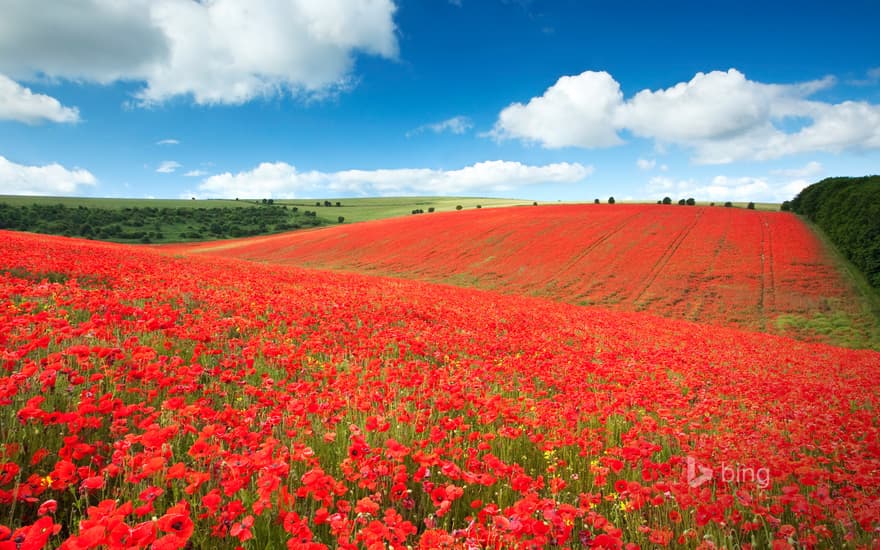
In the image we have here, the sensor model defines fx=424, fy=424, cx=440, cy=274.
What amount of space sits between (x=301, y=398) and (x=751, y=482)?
4.76 meters

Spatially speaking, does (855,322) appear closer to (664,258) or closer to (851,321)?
(851,321)

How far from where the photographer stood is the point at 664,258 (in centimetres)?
3991

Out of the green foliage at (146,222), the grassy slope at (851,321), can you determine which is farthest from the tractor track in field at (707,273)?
the green foliage at (146,222)

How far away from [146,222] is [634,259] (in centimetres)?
9139

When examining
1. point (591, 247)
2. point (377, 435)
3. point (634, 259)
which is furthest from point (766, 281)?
point (377, 435)

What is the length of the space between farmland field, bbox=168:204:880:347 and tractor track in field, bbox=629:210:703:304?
11 centimetres

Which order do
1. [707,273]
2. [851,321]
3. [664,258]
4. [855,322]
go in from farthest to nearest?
[664,258] → [707,273] → [851,321] → [855,322]

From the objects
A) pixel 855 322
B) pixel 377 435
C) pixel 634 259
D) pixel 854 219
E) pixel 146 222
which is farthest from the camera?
pixel 146 222

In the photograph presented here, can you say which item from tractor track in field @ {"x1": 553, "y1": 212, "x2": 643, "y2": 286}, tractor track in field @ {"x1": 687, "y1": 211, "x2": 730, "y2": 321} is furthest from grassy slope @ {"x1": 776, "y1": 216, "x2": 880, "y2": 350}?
tractor track in field @ {"x1": 553, "y1": 212, "x2": 643, "y2": 286}

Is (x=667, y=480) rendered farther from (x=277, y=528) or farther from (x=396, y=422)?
(x=277, y=528)

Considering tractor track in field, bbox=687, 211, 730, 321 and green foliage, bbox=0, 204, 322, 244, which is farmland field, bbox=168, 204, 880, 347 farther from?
green foliage, bbox=0, 204, 322, 244

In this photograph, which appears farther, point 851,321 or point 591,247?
point 591,247

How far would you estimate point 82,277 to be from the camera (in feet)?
37.3

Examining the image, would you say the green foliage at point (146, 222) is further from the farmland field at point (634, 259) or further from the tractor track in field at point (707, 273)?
the tractor track in field at point (707, 273)
